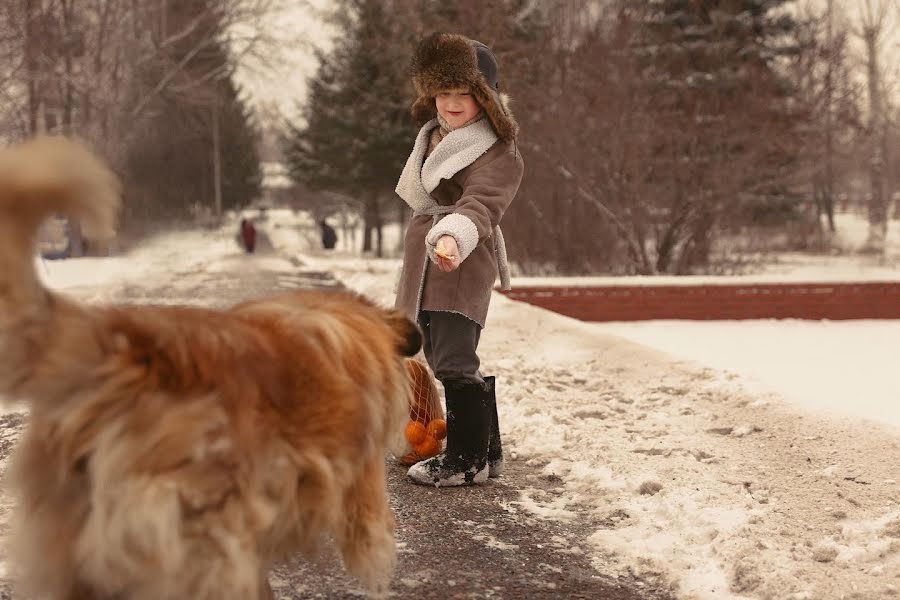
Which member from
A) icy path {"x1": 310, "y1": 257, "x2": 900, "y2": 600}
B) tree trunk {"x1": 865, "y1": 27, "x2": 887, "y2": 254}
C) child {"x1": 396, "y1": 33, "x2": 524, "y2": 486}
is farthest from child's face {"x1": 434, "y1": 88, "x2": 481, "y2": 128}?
tree trunk {"x1": 865, "y1": 27, "x2": 887, "y2": 254}

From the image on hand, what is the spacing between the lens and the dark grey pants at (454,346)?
395 centimetres

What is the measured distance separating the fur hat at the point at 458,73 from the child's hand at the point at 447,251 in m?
0.82

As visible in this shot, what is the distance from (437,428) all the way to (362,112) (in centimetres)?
2614

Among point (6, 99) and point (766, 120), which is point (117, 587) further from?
point (6, 99)

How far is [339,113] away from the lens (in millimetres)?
29797

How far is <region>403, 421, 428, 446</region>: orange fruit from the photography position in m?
4.37

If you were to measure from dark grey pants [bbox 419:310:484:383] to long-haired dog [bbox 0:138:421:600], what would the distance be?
199 centimetres

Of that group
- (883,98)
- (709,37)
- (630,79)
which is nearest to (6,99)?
(630,79)

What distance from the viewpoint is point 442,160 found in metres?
3.95

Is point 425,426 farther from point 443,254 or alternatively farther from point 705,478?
point 705,478

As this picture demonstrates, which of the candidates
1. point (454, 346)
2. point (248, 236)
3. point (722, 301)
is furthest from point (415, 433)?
point (248, 236)

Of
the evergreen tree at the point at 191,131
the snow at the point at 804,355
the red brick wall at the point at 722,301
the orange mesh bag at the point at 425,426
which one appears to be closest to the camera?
the orange mesh bag at the point at 425,426

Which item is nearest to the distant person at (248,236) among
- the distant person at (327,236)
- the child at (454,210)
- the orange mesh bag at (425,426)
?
Result: the distant person at (327,236)

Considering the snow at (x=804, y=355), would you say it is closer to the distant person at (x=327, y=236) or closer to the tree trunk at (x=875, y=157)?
the tree trunk at (x=875, y=157)
